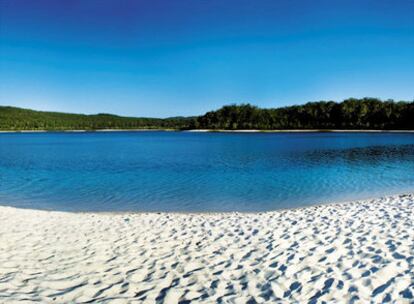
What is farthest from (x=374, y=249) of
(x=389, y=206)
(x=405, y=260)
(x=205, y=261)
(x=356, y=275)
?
(x=389, y=206)

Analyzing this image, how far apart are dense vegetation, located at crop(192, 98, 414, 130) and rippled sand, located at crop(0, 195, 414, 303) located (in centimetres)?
13395

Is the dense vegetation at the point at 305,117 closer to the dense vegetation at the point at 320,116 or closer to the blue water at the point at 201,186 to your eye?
the dense vegetation at the point at 320,116

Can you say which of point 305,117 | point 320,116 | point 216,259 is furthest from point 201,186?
point 305,117

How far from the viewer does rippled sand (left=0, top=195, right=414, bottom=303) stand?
5.20 m

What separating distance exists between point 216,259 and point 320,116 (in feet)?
493

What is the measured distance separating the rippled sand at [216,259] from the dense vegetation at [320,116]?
439 ft

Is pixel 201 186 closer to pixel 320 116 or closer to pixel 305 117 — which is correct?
pixel 320 116

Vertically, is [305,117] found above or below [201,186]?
above

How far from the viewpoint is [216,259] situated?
6.71 m

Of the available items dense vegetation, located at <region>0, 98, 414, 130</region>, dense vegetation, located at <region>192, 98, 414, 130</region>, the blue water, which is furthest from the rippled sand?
dense vegetation, located at <region>0, 98, 414, 130</region>

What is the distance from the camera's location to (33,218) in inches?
439

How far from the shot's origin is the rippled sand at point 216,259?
5.20 metres

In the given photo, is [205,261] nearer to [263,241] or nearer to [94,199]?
[263,241]

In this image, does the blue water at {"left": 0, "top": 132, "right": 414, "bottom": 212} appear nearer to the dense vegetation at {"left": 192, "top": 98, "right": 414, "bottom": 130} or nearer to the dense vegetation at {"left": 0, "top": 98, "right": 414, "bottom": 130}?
the dense vegetation at {"left": 192, "top": 98, "right": 414, "bottom": 130}
